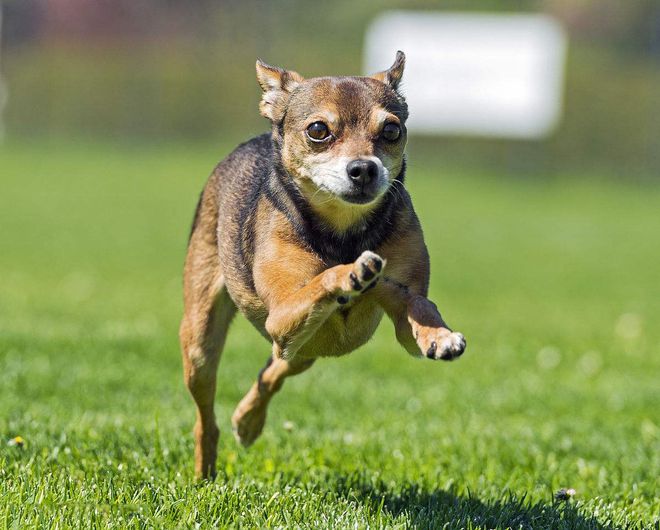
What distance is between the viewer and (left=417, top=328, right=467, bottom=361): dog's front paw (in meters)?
3.67

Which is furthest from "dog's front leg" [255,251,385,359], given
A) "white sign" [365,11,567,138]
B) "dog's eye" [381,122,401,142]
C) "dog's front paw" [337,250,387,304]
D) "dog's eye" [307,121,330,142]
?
"white sign" [365,11,567,138]

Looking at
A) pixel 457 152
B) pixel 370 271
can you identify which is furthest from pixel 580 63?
pixel 370 271

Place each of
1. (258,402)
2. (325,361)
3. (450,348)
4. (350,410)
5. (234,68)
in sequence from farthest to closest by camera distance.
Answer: (234,68) → (325,361) → (350,410) → (258,402) → (450,348)

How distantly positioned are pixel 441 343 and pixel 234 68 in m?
26.2

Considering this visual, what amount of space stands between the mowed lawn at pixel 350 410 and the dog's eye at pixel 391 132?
142cm

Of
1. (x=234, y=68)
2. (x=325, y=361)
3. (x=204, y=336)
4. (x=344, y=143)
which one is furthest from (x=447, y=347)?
(x=234, y=68)

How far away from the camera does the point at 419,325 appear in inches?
153

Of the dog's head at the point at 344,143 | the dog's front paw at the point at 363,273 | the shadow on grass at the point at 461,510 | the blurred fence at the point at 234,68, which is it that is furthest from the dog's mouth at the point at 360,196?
the blurred fence at the point at 234,68

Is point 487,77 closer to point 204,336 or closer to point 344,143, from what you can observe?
point 204,336

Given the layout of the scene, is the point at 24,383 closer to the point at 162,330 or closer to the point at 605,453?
the point at 162,330

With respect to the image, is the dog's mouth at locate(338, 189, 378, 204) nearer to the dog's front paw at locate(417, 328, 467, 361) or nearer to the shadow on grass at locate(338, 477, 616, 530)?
the dog's front paw at locate(417, 328, 467, 361)

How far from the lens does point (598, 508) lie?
14.9 feet

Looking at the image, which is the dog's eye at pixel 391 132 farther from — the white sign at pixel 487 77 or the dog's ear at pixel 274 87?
the white sign at pixel 487 77

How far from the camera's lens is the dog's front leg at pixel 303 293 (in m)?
3.72
